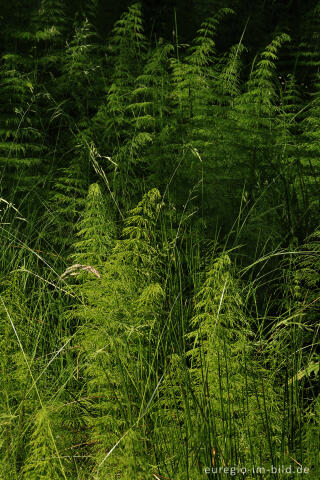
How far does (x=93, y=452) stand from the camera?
1.54m

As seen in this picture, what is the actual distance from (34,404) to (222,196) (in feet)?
5.87

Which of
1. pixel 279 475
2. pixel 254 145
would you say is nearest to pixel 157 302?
pixel 279 475

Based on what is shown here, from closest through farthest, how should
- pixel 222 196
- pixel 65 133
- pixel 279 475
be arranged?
pixel 279 475, pixel 222 196, pixel 65 133

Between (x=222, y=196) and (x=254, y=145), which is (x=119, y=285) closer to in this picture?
(x=222, y=196)

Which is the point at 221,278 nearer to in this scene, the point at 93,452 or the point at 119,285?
the point at 119,285

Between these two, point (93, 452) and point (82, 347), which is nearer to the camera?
point (93, 452)

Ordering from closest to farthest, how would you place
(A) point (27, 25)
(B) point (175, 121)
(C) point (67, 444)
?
(C) point (67, 444) < (B) point (175, 121) < (A) point (27, 25)

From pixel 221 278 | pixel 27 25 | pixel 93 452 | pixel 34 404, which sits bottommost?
pixel 93 452

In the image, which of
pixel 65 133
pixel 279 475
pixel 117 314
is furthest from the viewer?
pixel 65 133

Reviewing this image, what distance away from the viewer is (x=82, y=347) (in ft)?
5.59

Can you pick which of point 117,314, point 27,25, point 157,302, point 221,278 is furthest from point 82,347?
point 27,25

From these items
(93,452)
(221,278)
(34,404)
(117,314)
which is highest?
(221,278)

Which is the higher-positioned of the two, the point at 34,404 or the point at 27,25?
the point at 27,25

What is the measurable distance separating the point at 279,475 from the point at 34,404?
0.72m
